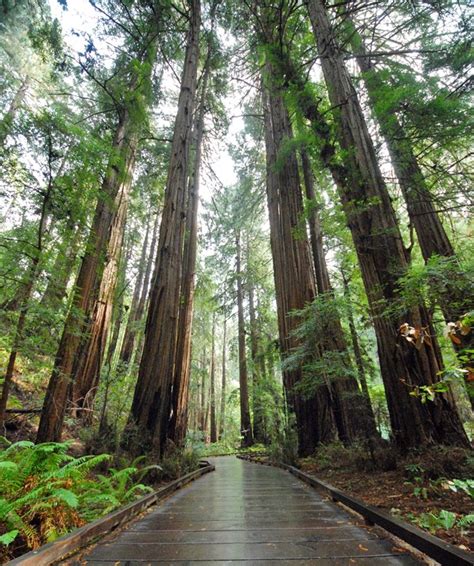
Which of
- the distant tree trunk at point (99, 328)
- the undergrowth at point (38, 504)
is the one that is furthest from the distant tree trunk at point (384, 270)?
the distant tree trunk at point (99, 328)

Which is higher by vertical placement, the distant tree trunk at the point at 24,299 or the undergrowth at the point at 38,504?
the distant tree trunk at the point at 24,299

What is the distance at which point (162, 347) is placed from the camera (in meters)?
5.84

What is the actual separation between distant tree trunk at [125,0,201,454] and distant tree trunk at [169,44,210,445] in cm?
94

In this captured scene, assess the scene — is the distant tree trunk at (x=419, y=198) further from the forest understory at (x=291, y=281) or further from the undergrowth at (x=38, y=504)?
the undergrowth at (x=38, y=504)

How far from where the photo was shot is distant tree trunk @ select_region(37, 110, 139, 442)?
4.34 metres

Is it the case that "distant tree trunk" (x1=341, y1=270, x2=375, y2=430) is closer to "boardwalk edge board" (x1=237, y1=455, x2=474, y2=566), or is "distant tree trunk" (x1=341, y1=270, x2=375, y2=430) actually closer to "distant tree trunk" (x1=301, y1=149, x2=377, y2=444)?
"distant tree trunk" (x1=301, y1=149, x2=377, y2=444)

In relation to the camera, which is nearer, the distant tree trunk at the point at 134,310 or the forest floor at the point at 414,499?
the forest floor at the point at 414,499

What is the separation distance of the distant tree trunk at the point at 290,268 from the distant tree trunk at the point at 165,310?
2207 millimetres

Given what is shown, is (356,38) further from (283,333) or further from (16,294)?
(16,294)

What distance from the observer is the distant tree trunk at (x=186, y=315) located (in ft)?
23.5

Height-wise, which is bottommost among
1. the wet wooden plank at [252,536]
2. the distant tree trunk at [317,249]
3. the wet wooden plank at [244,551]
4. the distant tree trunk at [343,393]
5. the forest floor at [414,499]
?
the wet wooden plank at [252,536]

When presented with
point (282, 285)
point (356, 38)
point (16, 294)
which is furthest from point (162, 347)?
point (356, 38)

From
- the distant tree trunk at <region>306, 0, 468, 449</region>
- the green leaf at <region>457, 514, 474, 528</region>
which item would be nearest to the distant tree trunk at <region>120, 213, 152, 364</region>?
the distant tree trunk at <region>306, 0, 468, 449</region>

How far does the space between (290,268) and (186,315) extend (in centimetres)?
337
